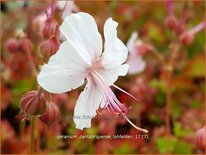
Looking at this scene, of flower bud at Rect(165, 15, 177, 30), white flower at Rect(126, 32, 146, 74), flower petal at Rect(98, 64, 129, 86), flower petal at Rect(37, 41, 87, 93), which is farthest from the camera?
white flower at Rect(126, 32, 146, 74)

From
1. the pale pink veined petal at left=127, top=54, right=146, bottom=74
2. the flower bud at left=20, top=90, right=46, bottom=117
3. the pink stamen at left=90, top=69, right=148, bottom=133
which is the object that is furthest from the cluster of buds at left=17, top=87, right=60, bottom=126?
the pale pink veined petal at left=127, top=54, right=146, bottom=74

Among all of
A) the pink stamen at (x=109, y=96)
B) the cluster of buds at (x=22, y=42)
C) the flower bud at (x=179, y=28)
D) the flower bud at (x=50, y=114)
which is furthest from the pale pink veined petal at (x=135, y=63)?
the pink stamen at (x=109, y=96)

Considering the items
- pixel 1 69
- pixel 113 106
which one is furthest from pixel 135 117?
pixel 113 106

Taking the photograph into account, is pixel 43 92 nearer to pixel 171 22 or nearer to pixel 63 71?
pixel 63 71

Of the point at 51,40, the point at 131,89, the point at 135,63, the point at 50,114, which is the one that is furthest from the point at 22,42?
the point at 131,89

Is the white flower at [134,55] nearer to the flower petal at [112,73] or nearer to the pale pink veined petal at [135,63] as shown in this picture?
the pale pink veined petal at [135,63]

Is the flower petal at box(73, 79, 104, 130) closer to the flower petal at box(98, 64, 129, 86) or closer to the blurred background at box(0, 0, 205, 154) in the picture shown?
the flower petal at box(98, 64, 129, 86)
